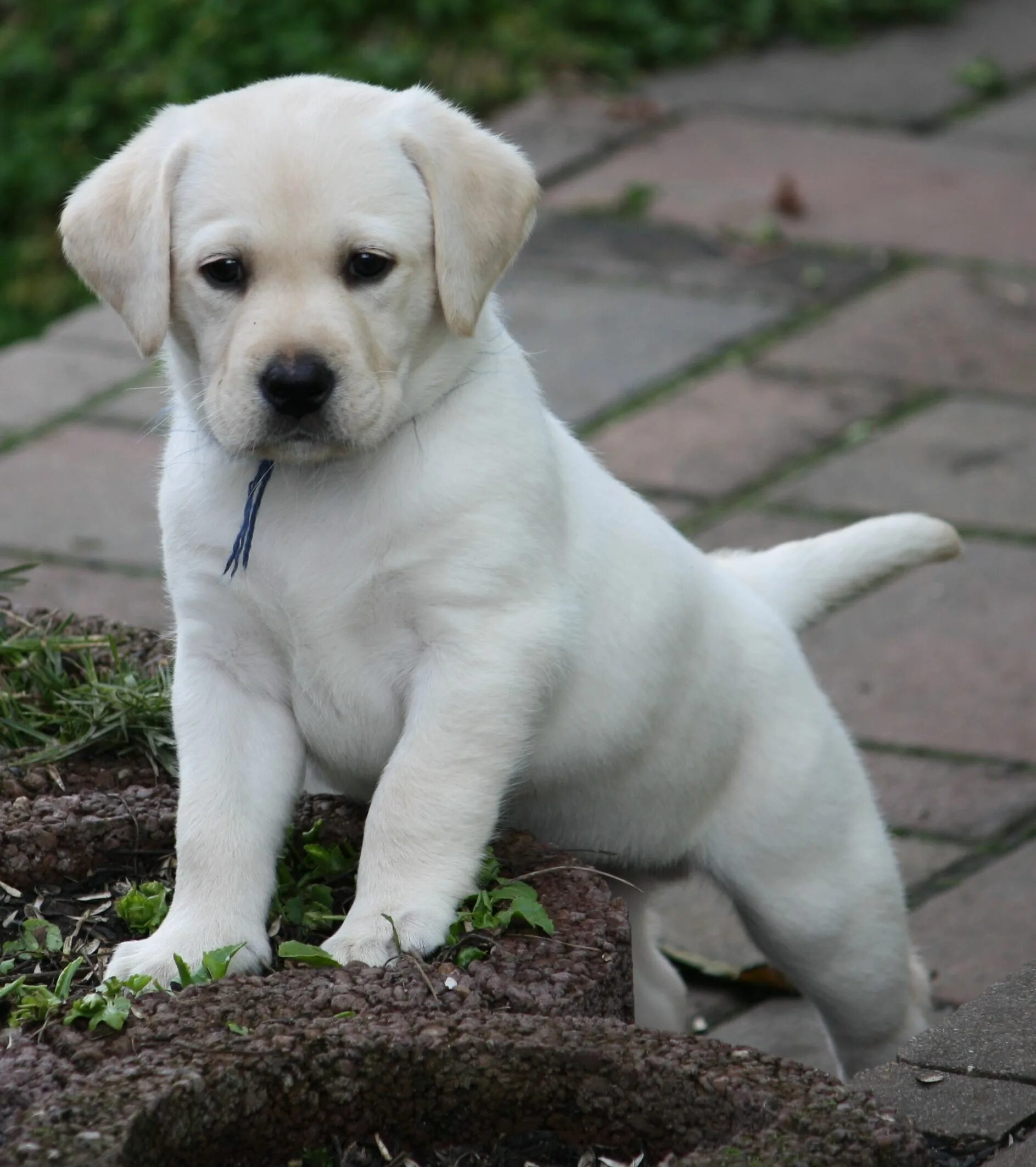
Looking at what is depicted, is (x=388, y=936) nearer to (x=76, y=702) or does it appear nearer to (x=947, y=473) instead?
(x=76, y=702)

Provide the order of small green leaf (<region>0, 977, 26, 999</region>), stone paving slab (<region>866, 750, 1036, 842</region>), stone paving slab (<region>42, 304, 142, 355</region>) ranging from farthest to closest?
stone paving slab (<region>42, 304, 142, 355</region>), stone paving slab (<region>866, 750, 1036, 842</region>), small green leaf (<region>0, 977, 26, 999</region>)

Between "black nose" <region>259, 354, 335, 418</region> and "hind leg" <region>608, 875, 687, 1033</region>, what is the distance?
1.34m

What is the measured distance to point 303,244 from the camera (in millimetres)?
3023

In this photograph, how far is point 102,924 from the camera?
318cm

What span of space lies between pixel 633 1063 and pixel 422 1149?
0.30 m

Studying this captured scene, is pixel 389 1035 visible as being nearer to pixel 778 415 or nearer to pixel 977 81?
pixel 778 415

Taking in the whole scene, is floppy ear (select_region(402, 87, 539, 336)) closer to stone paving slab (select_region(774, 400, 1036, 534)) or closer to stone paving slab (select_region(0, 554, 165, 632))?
stone paving slab (select_region(0, 554, 165, 632))

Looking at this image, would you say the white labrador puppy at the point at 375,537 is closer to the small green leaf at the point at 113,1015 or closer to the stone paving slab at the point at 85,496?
the small green leaf at the point at 113,1015

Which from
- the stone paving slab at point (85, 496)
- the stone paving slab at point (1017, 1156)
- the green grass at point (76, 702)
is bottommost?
the stone paving slab at point (85, 496)


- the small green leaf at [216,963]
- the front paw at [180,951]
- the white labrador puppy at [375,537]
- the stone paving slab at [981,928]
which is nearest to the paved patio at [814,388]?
the stone paving slab at [981,928]

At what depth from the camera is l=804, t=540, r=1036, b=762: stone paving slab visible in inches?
204

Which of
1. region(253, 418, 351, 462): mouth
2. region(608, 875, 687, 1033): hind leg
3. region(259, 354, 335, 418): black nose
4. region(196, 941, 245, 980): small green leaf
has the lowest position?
region(608, 875, 687, 1033): hind leg

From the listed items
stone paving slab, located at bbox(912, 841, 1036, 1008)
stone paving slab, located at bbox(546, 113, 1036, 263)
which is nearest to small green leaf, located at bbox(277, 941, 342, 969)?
stone paving slab, located at bbox(912, 841, 1036, 1008)

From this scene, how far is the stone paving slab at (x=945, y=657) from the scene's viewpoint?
204 inches
